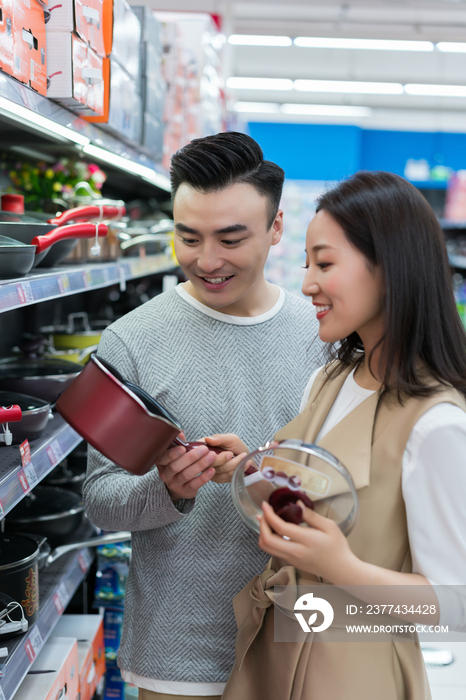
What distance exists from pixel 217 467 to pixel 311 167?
11.3 m

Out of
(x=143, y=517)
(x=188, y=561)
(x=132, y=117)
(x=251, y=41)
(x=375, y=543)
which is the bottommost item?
(x=188, y=561)

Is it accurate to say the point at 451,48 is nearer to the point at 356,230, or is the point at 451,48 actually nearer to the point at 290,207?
the point at 290,207

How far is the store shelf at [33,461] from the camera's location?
49.3 inches

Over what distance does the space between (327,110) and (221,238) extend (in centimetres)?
1214

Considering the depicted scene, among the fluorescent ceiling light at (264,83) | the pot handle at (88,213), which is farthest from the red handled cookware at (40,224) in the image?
the fluorescent ceiling light at (264,83)

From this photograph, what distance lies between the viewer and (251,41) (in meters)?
7.76

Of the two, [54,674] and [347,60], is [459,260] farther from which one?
[347,60]

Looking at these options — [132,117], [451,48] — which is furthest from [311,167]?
[132,117]

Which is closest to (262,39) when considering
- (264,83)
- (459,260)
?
(264,83)

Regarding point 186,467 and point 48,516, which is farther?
point 48,516

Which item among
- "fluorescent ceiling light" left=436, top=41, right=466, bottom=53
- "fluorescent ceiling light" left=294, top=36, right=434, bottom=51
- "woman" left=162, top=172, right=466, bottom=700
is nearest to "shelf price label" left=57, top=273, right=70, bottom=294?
"woman" left=162, top=172, right=466, bottom=700

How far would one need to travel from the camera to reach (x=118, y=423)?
99 cm

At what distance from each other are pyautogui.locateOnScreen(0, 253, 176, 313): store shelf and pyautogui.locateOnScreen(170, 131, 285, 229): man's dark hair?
350mm

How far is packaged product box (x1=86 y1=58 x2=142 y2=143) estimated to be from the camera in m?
1.87
